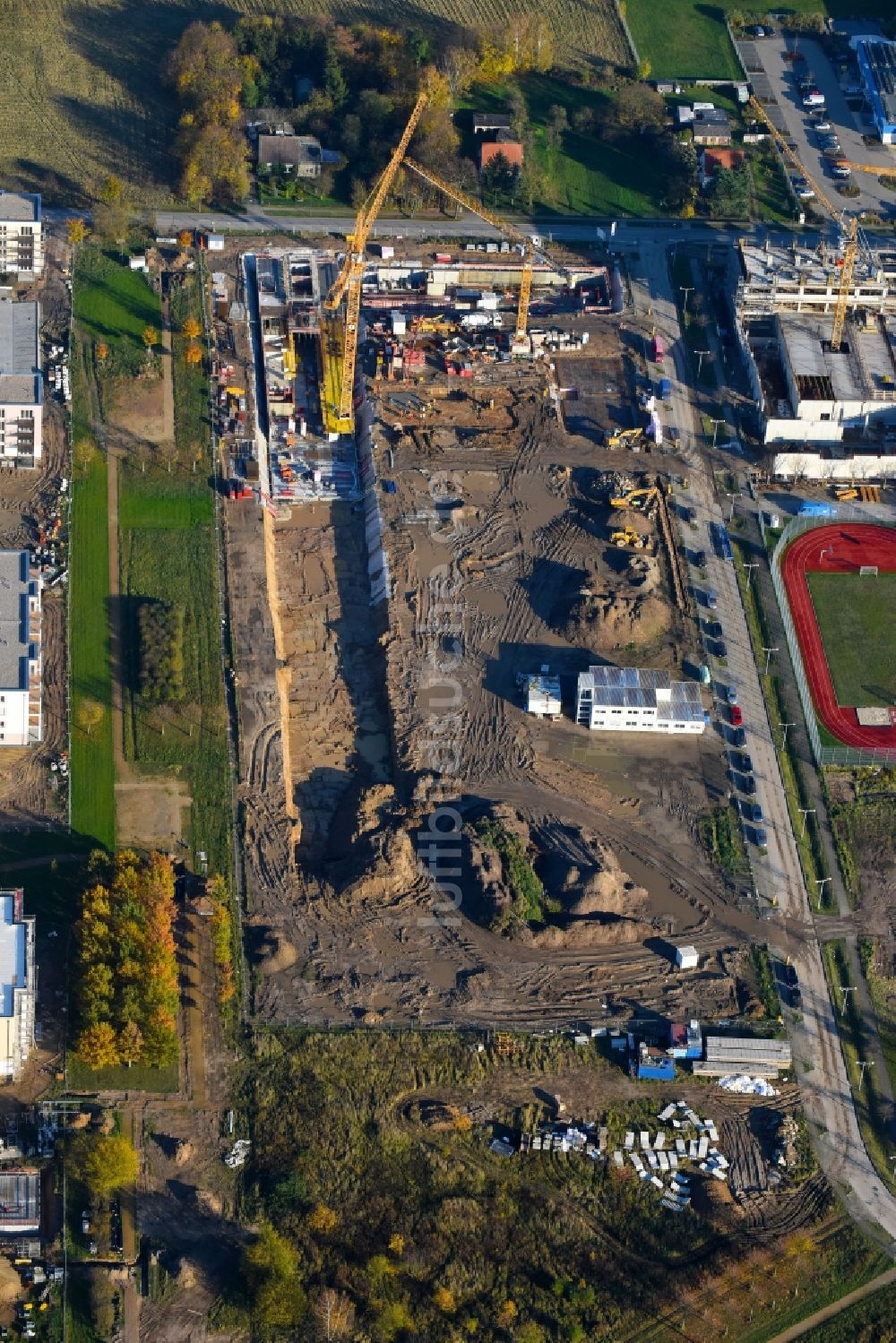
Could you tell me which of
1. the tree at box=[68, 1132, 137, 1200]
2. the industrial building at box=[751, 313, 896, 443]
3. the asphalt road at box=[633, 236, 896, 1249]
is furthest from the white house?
the tree at box=[68, 1132, 137, 1200]

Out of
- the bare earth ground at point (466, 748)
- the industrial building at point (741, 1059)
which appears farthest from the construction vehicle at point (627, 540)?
the industrial building at point (741, 1059)

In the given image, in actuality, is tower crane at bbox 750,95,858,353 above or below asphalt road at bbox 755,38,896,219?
below

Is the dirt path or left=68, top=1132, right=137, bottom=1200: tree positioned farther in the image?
left=68, top=1132, right=137, bottom=1200: tree

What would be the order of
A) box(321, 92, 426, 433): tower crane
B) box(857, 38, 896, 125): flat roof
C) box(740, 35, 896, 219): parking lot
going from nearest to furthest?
1. box(321, 92, 426, 433): tower crane
2. box(740, 35, 896, 219): parking lot
3. box(857, 38, 896, 125): flat roof

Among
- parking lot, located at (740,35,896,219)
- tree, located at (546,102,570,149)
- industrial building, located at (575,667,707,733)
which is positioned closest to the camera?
industrial building, located at (575,667,707,733)

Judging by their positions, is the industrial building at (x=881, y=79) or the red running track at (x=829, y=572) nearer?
the red running track at (x=829, y=572)

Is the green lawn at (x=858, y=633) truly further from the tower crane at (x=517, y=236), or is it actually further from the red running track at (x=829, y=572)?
the tower crane at (x=517, y=236)

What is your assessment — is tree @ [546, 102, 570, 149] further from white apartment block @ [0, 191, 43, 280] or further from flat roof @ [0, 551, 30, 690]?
flat roof @ [0, 551, 30, 690]
